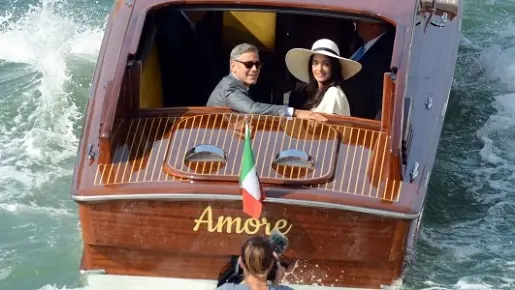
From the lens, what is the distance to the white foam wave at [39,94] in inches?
271

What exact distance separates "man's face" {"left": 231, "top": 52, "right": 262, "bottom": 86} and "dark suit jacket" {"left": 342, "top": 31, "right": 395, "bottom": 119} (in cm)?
56

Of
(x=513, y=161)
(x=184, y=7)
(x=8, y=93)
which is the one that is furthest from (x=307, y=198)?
(x=8, y=93)

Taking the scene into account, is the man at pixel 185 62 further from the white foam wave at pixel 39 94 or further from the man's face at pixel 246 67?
the white foam wave at pixel 39 94

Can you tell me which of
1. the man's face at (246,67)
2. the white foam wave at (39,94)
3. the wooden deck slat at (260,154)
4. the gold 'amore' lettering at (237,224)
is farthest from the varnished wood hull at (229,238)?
the white foam wave at (39,94)

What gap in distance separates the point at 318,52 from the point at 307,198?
1.04 m

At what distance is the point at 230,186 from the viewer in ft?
16.3

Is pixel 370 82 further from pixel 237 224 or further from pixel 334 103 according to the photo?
pixel 237 224

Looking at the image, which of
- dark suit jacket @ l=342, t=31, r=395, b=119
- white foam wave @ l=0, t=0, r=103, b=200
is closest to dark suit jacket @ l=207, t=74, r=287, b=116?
dark suit jacket @ l=342, t=31, r=395, b=119

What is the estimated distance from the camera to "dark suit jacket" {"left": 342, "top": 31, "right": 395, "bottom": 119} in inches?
235

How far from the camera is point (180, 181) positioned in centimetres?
502

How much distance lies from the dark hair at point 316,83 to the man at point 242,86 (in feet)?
1.07

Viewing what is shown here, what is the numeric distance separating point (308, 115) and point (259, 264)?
5.77 feet

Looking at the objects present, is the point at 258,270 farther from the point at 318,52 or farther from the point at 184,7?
the point at 184,7

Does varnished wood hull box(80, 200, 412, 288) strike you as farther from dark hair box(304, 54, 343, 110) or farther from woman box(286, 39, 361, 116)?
dark hair box(304, 54, 343, 110)
